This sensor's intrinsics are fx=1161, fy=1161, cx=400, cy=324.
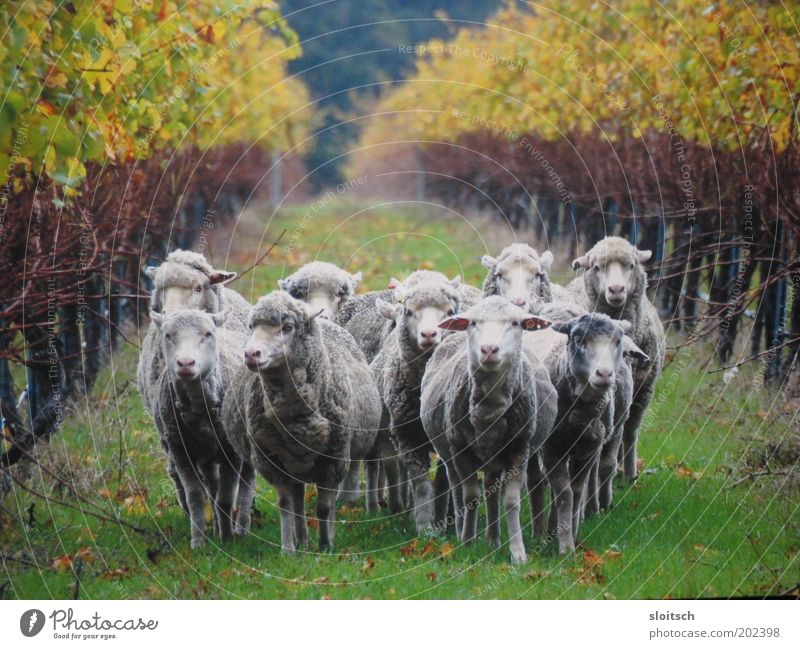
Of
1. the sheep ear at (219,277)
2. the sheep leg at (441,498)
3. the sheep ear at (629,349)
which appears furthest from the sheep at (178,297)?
the sheep ear at (629,349)

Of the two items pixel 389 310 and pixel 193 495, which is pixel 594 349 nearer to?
pixel 389 310

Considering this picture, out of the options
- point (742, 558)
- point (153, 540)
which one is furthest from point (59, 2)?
point (742, 558)

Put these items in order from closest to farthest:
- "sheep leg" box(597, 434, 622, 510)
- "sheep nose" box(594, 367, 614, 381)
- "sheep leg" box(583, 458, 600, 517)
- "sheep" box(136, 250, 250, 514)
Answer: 1. "sheep nose" box(594, 367, 614, 381)
2. "sheep" box(136, 250, 250, 514)
3. "sheep leg" box(597, 434, 622, 510)
4. "sheep leg" box(583, 458, 600, 517)

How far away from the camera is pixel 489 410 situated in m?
8.80

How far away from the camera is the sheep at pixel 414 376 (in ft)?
32.5

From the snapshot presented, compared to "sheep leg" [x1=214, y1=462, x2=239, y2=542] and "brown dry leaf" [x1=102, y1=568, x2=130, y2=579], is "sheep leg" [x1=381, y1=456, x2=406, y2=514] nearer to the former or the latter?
"sheep leg" [x1=214, y1=462, x2=239, y2=542]

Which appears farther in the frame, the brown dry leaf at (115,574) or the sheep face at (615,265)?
the sheep face at (615,265)

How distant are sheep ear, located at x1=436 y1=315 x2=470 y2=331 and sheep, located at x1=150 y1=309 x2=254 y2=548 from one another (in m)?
1.84

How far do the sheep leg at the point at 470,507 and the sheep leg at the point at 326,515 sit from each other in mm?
1059

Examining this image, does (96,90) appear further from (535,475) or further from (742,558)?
(742,558)

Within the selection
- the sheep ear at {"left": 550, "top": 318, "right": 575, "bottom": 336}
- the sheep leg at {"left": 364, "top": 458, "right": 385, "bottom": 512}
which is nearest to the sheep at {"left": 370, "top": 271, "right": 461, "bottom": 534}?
the sheep leg at {"left": 364, "top": 458, "right": 385, "bottom": 512}

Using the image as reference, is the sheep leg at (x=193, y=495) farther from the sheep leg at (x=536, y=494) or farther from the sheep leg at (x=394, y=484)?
the sheep leg at (x=536, y=494)

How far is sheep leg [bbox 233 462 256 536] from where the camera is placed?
32.3ft

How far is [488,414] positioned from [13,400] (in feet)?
17.1
